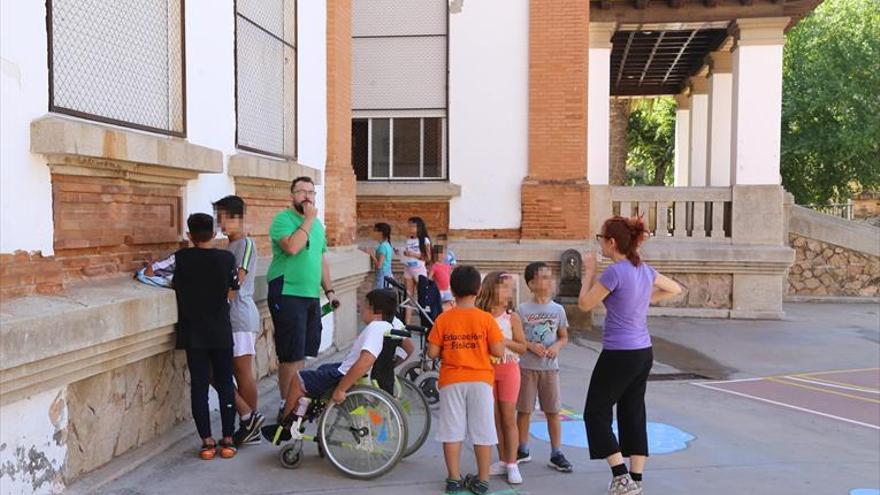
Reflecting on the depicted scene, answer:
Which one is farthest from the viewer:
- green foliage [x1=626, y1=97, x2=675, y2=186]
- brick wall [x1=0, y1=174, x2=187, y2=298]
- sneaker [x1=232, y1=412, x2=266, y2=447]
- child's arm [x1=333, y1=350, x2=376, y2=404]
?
green foliage [x1=626, y1=97, x2=675, y2=186]

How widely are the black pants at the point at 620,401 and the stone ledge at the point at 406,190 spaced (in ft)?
26.1

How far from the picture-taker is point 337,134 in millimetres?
9711

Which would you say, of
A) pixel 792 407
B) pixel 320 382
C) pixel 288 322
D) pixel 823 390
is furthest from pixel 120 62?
pixel 823 390

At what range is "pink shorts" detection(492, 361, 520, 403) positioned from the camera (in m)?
5.00

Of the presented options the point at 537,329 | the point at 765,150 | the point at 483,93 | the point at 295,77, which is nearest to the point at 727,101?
the point at 765,150

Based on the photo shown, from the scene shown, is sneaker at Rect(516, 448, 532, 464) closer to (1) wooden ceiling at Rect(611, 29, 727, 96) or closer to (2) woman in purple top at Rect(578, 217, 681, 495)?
(2) woman in purple top at Rect(578, 217, 681, 495)

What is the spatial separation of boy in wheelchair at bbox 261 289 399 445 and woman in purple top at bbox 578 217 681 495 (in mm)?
1220

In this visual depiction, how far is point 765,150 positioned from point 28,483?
41.5 ft

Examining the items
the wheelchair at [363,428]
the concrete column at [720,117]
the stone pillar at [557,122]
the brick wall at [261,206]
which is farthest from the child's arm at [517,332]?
the concrete column at [720,117]

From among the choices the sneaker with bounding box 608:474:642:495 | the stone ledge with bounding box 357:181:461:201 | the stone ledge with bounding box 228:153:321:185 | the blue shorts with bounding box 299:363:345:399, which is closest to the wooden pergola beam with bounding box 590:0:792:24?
the stone ledge with bounding box 357:181:461:201

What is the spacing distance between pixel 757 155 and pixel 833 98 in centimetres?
1086

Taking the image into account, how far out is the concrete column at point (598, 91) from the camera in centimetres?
1405

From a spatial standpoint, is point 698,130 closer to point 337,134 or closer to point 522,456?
point 337,134

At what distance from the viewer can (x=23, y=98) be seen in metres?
4.20
